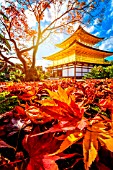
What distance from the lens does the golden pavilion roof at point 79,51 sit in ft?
47.3

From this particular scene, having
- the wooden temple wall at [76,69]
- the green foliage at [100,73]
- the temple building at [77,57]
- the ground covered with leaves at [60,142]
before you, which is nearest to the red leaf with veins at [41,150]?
the ground covered with leaves at [60,142]

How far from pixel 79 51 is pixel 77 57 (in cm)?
82

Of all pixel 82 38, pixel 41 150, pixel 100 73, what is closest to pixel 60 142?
pixel 41 150

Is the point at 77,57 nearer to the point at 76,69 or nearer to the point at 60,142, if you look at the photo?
the point at 76,69

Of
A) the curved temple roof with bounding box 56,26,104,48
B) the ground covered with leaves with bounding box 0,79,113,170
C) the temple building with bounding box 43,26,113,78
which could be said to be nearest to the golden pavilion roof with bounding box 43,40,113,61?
the temple building with bounding box 43,26,113,78

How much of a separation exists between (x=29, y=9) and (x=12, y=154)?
12740 mm

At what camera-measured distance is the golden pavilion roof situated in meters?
14.4

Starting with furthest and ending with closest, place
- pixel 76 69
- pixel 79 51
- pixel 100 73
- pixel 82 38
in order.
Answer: pixel 82 38
pixel 79 51
pixel 76 69
pixel 100 73

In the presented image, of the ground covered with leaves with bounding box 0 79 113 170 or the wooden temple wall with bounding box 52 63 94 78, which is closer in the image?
the ground covered with leaves with bounding box 0 79 113 170

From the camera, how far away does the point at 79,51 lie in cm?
1536

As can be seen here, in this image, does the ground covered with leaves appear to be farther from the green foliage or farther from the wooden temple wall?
the wooden temple wall

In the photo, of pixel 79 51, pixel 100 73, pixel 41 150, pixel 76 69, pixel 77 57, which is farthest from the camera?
→ pixel 79 51

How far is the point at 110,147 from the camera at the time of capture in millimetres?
234

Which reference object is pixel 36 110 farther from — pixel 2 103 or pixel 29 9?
pixel 29 9
